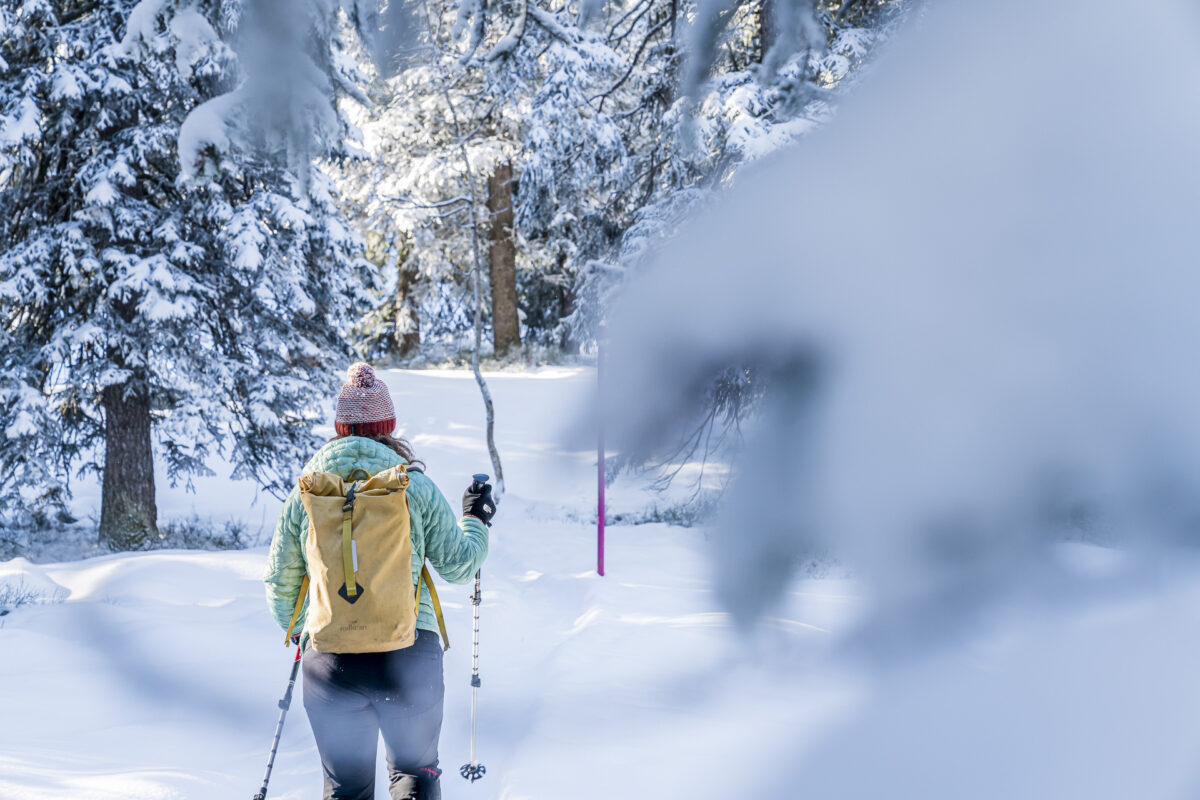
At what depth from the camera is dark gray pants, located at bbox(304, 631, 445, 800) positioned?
224cm

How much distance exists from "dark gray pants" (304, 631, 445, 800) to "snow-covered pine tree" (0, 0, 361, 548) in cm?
517

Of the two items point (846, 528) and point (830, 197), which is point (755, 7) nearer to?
point (830, 197)

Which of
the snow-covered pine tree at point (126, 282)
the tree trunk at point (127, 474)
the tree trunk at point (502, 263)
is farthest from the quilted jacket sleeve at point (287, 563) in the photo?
the tree trunk at point (502, 263)

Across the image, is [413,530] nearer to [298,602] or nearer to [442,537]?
[442,537]

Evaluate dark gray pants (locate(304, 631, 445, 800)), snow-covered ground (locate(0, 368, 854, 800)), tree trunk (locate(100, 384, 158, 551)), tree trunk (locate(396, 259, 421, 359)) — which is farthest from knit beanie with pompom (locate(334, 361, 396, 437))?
tree trunk (locate(396, 259, 421, 359))

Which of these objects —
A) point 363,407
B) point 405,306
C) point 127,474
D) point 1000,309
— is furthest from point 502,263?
point 1000,309

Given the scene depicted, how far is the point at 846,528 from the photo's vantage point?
51 centimetres

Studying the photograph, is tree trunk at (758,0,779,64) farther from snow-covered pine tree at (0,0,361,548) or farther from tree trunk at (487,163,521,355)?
tree trunk at (487,163,521,355)

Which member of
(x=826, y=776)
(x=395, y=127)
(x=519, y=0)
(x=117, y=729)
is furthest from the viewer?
(x=395, y=127)

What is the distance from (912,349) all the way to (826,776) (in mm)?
310

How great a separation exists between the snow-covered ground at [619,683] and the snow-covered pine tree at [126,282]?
1435 millimetres

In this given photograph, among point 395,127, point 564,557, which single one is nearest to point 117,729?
point 564,557

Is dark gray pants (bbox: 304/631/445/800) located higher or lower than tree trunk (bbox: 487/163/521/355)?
lower

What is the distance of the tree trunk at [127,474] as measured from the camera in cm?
790
